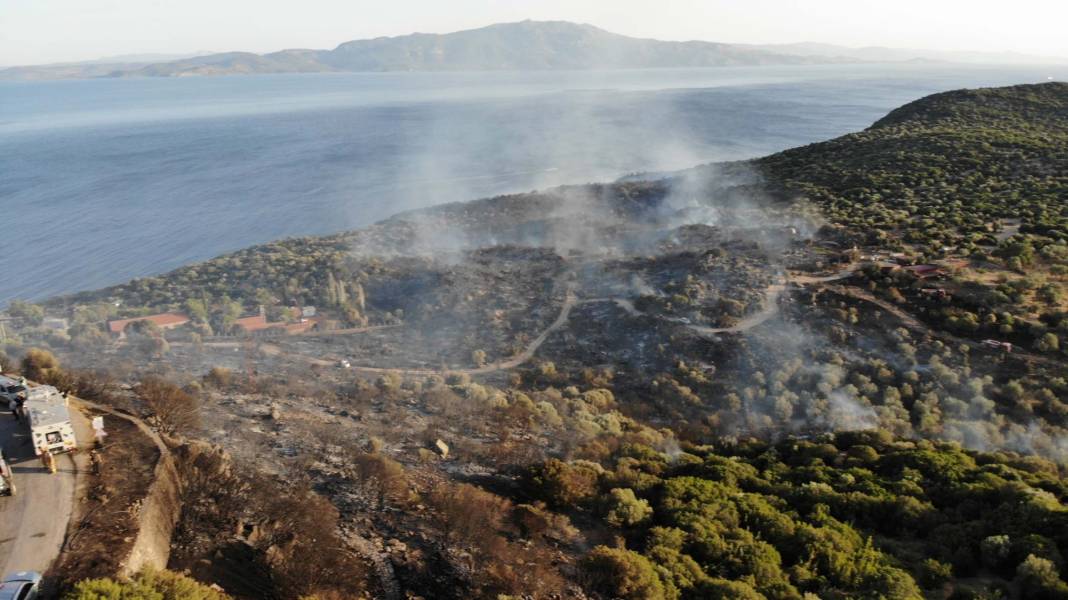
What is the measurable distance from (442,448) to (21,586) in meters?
11.2

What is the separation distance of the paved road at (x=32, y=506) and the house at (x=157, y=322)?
2121 centimetres

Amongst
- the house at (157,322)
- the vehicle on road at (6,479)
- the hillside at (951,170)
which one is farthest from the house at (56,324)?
the hillside at (951,170)

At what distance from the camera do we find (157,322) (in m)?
36.4

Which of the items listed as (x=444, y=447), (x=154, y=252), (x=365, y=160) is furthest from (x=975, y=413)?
(x=365, y=160)

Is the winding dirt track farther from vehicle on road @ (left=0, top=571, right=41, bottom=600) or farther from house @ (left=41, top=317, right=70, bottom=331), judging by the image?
vehicle on road @ (left=0, top=571, right=41, bottom=600)

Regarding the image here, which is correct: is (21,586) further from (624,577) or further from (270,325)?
(270,325)

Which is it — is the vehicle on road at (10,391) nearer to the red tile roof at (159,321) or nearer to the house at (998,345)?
the red tile roof at (159,321)

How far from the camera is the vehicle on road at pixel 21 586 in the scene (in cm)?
984

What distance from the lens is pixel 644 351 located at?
1227 inches

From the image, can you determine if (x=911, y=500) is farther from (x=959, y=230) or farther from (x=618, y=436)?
(x=959, y=230)

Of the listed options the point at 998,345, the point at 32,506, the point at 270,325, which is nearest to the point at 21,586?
the point at 32,506

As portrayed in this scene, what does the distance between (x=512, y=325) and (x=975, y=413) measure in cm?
2085

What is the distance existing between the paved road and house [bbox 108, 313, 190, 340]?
21214mm

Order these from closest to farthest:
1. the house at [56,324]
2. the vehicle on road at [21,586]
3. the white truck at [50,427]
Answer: the vehicle on road at [21,586] < the white truck at [50,427] < the house at [56,324]
